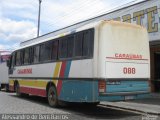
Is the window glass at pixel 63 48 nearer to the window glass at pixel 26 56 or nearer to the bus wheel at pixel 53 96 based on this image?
the bus wheel at pixel 53 96

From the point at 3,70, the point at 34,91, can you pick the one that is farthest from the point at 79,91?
the point at 3,70

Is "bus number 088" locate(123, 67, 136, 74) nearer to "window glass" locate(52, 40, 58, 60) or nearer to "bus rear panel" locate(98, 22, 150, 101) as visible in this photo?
"bus rear panel" locate(98, 22, 150, 101)

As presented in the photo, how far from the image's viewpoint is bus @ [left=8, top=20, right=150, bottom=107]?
482 inches

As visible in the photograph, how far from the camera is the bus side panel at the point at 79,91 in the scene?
12.2m

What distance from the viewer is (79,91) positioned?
13.0m

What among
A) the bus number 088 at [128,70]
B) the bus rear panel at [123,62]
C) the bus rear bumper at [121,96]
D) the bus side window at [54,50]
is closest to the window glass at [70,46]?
the bus side window at [54,50]

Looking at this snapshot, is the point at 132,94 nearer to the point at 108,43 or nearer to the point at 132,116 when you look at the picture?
the point at 132,116

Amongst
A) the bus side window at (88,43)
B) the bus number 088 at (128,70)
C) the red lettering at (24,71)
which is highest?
the bus side window at (88,43)

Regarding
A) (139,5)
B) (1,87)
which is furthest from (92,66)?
(1,87)

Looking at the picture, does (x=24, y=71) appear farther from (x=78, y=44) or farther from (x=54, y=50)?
(x=78, y=44)

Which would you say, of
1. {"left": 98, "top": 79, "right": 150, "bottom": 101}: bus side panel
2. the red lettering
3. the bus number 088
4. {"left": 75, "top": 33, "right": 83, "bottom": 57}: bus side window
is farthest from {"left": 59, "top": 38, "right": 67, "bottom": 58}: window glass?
the red lettering

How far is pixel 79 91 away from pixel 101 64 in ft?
5.06

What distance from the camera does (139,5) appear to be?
20.8 metres

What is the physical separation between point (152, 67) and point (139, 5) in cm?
384
